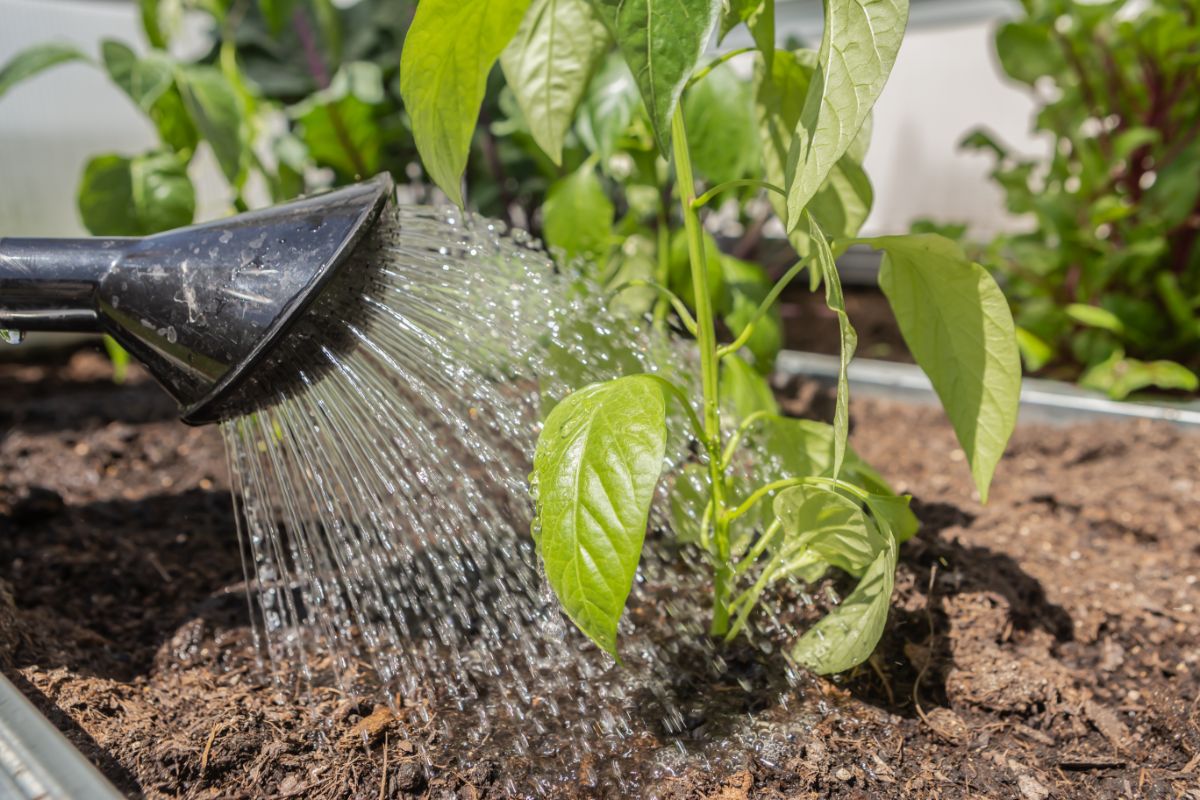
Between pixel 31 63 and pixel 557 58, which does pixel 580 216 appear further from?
pixel 31 63

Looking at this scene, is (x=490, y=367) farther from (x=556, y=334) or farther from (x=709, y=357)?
(x=709, y=357)

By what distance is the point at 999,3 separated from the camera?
1744 millimetres

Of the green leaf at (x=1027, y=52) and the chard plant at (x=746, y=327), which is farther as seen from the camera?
the green leaf at (x=1027, y=52)

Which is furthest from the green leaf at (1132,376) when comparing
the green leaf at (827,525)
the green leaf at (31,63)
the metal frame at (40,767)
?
the green leaf at (31,63)

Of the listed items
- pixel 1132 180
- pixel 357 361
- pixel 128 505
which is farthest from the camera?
pixel 1132 180

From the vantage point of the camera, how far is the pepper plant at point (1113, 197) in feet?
4.08

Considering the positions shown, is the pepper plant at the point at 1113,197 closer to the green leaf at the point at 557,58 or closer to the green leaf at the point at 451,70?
the green leaf at the point at 557,58

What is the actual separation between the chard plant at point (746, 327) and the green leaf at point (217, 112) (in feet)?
1.98

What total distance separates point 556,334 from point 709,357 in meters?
0.16

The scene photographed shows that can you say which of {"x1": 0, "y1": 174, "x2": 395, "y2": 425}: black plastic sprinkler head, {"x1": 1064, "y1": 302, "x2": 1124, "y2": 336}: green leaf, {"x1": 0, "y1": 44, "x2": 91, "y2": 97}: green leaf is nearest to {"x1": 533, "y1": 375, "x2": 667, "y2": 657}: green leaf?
{"x1": 0, "y1": 174, "x2": 395, "y2": 425}: black plastic sprinkler head

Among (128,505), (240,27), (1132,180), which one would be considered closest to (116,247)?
(128,505)

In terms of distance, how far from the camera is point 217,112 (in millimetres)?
1179

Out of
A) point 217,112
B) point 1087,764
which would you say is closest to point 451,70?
point 1087,764

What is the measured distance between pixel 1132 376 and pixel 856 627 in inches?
33.8
